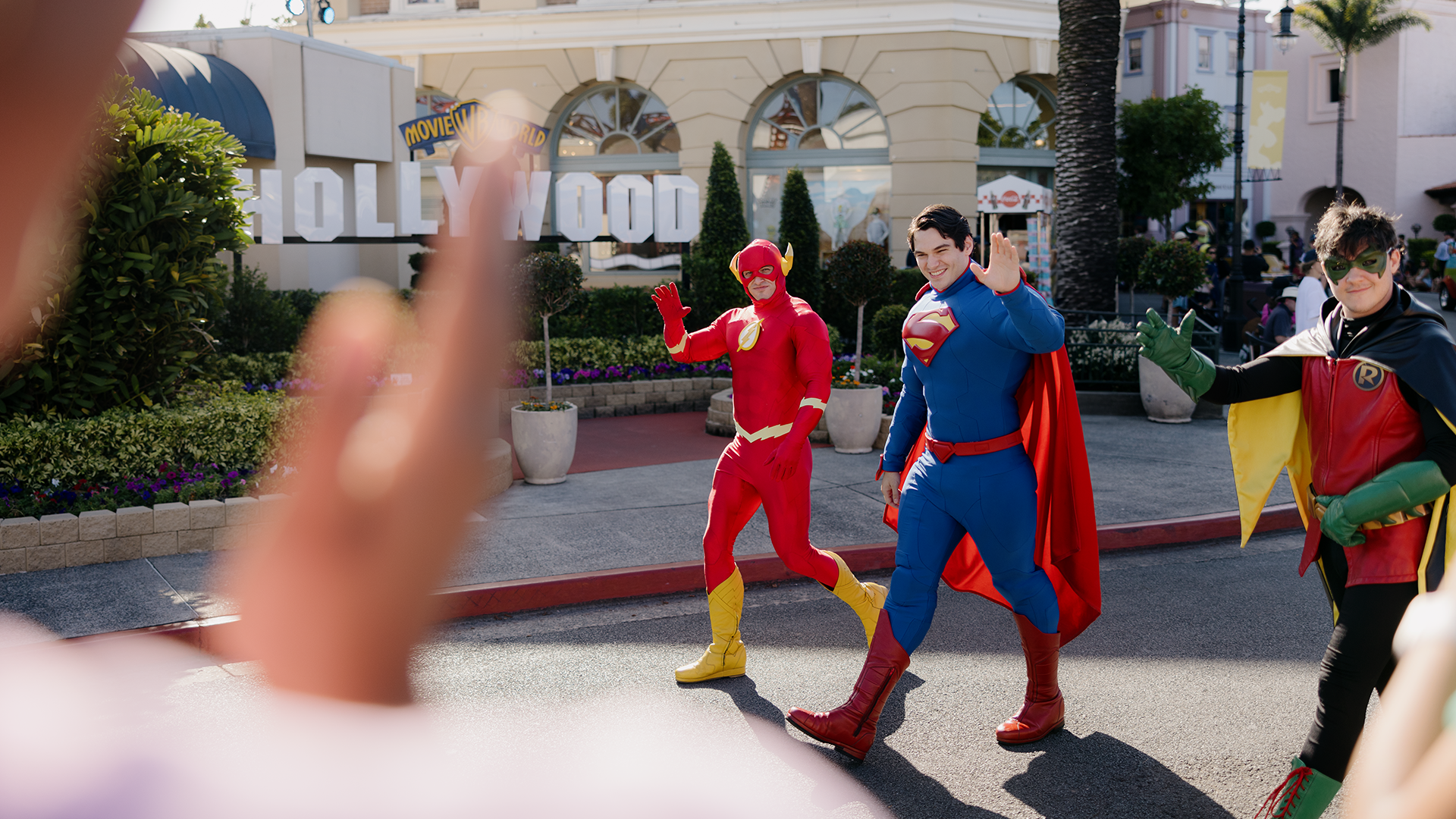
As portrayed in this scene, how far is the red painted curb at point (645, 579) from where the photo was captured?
5832 mm

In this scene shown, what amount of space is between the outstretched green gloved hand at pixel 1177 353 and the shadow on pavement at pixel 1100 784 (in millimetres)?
1505

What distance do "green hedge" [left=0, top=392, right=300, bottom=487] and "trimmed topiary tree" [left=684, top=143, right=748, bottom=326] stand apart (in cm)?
787

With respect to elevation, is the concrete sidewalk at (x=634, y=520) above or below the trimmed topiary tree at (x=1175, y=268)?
below

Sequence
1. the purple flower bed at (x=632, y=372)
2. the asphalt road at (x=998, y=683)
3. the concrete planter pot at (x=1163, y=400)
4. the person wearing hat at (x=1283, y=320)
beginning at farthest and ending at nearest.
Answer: the purple flower bed at (x=632, y=372), the concrete planter pot at (x=1163, y=400), the person wearing hat at (x=1283, y=320), the asphalt road at (x=998, y=683)

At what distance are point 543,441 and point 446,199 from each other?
645cm

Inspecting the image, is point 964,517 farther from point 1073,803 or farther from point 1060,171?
point 1060,171

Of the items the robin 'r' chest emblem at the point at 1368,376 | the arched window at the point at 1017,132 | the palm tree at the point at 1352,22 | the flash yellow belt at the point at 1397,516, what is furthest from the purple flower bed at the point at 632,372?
the palm tree at the point at 1352,22

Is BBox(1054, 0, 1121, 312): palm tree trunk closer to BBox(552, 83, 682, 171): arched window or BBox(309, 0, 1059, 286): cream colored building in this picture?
BBox(309, 0, 1059, 286): cream colored building

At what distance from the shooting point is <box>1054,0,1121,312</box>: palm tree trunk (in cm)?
1472

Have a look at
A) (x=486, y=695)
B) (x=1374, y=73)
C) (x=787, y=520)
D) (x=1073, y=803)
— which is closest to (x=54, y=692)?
(x=486, y=695)

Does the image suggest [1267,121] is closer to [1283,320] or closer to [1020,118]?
[1020,118]

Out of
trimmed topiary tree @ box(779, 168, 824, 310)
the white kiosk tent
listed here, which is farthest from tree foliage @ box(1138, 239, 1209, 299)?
the white kiosk tent

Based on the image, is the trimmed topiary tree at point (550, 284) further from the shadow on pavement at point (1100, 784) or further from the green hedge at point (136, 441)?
the shadow on pavement at point (1100, 784)

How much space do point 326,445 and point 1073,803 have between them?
12.9 feet
